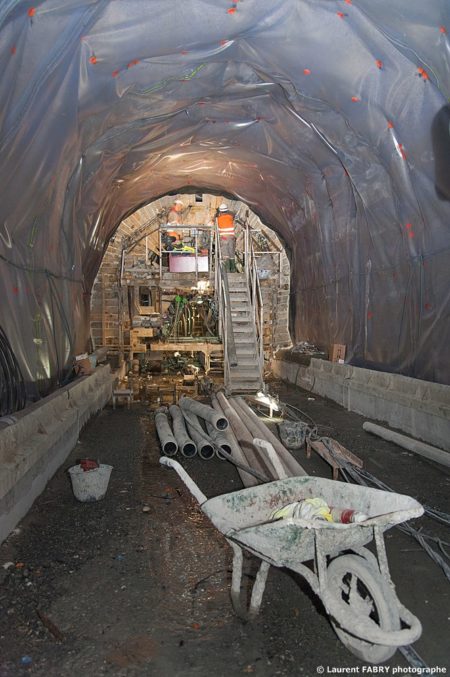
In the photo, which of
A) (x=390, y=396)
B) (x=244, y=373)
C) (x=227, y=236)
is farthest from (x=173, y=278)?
(x=390, y=396)

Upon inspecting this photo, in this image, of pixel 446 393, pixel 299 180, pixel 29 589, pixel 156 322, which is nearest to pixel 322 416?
pixel 446 393

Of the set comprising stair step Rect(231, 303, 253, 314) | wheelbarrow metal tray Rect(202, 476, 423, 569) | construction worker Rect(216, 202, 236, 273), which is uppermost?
construction worker Rect(216, 202, 236, 273)

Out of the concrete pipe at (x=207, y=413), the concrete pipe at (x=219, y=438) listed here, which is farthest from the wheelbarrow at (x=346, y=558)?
the concrete pipe at (x=207, y=413)

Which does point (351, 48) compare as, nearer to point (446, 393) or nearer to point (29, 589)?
point (446, 393)

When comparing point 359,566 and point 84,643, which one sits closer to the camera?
point 359,566

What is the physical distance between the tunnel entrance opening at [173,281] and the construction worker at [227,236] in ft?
1.19

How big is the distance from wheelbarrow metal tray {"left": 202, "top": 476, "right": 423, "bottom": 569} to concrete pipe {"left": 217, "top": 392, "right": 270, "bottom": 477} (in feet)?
8.17

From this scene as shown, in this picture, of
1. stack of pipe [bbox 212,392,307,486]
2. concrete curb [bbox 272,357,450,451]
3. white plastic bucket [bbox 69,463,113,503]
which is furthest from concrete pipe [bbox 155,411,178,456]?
concrete curb [bbox 272,357,450,451]

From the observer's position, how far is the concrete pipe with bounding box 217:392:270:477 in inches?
256

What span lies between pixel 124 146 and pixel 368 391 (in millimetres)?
7052

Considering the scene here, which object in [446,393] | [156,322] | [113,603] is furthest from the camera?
[156,322]

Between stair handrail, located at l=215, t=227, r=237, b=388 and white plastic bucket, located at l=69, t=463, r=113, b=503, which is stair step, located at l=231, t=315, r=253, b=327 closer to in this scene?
stair handrail, located at l=215, t=227, r=237, b=388

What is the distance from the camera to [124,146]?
1034cm

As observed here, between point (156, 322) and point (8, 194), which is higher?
point (8, 194)
